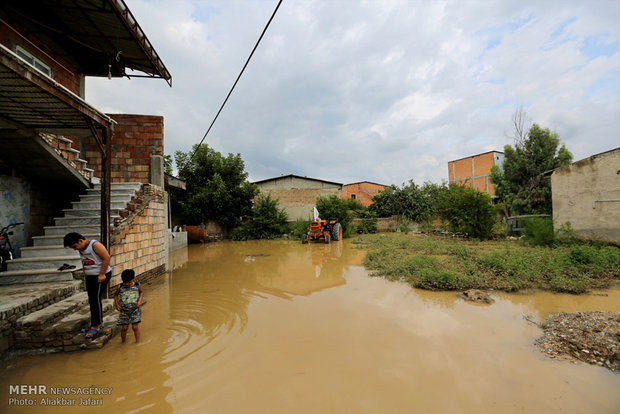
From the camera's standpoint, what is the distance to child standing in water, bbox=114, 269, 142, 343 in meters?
3.07

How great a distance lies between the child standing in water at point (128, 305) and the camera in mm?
3072

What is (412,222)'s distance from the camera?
19.3 metres

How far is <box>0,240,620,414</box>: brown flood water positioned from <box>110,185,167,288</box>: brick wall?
1.42 m

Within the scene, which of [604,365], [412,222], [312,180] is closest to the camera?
[604,365]

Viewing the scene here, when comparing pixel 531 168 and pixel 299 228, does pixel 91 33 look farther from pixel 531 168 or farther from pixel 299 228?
pixel 531 168

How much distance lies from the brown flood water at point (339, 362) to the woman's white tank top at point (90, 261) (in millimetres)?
839

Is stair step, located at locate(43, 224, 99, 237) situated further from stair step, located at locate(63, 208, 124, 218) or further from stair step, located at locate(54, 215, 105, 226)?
stair step, located at locate(63, 208, 124, 218)

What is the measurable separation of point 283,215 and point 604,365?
15862 mm

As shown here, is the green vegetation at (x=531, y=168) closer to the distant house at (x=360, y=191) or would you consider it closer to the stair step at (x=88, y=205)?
the distant house at (x=360, y=191)

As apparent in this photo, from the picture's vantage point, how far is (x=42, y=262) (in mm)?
4227

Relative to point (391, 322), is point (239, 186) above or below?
above

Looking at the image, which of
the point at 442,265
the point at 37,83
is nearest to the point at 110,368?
the point at 37,83

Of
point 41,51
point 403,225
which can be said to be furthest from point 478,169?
point 41,51

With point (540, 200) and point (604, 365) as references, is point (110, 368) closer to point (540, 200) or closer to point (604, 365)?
point (604, 365)
